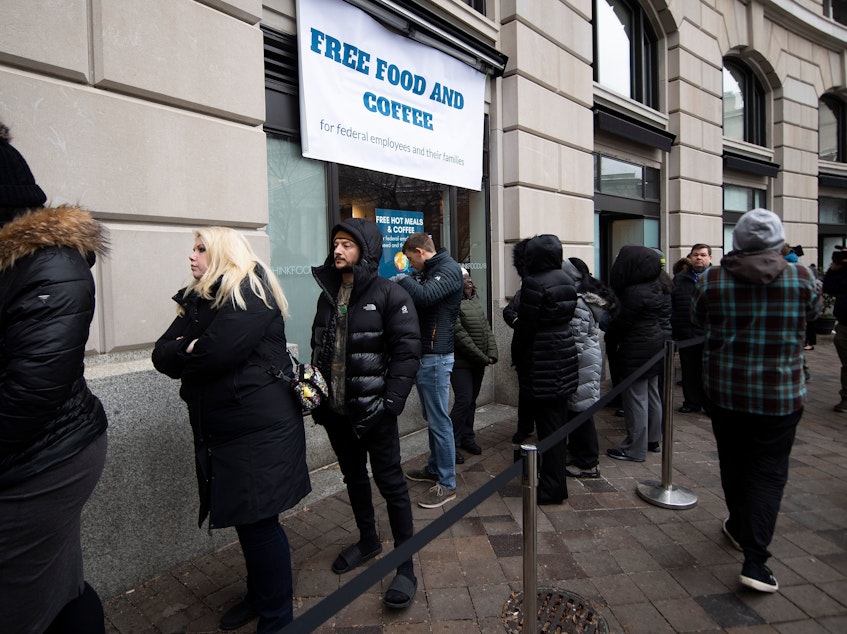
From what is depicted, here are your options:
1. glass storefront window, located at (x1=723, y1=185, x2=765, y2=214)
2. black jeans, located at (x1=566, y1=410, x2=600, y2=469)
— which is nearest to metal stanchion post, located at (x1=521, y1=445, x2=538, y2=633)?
black jeans, located at (x1=566, y1=410, x2=600, y2=469)

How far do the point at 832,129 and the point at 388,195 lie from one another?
17353mm

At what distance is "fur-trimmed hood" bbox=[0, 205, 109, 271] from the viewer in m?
1.66

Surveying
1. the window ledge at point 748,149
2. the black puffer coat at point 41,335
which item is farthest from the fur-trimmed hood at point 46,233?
the window ledge at point 748,149

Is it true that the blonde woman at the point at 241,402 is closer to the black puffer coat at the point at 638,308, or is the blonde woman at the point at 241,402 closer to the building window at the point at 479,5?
the black puffer coat at the point at 638,308

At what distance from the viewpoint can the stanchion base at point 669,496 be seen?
3.71 meters

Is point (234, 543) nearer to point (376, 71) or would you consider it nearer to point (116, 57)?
point (116, 57)

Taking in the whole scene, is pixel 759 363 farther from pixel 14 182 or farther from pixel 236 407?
pixel 14 182

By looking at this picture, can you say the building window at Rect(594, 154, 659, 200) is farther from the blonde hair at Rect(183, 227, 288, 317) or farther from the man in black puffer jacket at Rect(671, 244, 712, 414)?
the blonde hair at Rect(183, 227, 288, 317)

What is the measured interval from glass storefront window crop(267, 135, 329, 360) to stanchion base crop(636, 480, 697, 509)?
2962 millimetres

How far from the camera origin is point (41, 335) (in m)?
1.59

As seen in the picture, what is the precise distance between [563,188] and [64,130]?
600cm

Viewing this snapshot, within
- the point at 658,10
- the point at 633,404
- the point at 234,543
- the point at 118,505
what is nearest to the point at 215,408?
the point at 118,505

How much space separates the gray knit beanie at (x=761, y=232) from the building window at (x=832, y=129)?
17330 mm

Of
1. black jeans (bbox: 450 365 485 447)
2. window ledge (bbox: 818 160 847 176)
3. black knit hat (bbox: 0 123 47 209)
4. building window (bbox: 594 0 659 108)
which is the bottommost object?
black jeans (bbox: 450 365 485 447)
